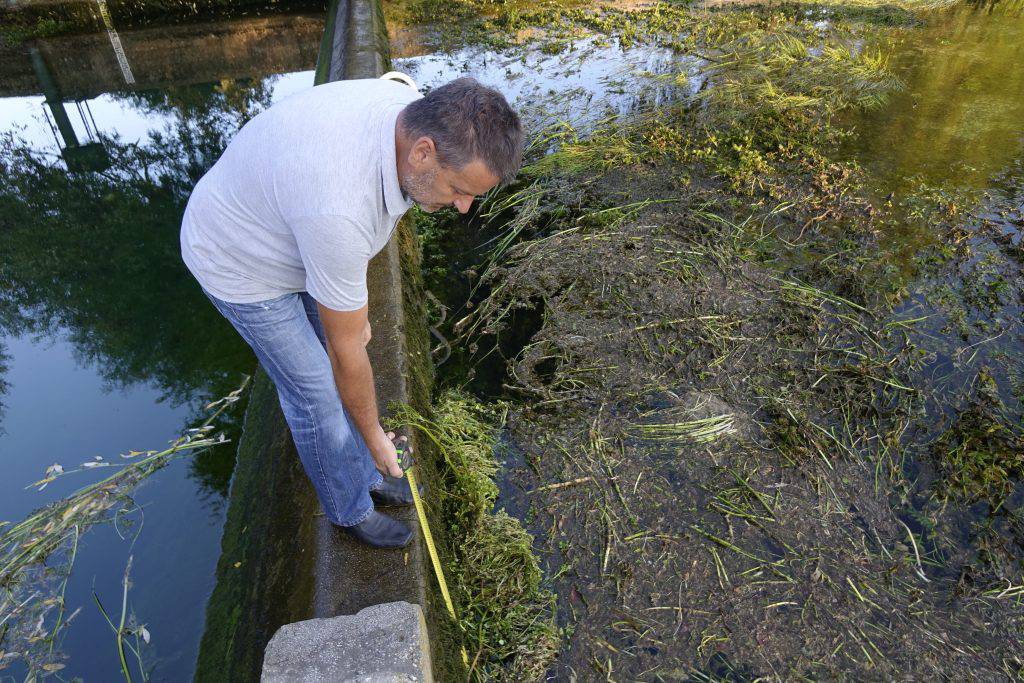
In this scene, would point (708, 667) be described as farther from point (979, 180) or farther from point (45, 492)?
point (979, 180)

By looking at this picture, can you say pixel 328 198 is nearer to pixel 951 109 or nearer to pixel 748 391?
pixel 748 391

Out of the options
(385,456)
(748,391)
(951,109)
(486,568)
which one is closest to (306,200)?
(385,456)

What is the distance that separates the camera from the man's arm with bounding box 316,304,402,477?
159 cm

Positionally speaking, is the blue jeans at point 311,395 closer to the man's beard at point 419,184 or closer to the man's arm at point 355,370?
the man's arm at point 355,370

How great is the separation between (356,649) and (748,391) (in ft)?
7.35

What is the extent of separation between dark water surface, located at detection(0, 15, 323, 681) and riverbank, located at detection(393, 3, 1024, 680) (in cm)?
147

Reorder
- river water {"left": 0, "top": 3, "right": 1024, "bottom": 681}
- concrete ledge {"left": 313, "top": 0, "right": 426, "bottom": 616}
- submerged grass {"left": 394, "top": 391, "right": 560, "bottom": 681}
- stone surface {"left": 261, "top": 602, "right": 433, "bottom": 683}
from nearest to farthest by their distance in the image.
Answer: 1. stone surface {"left": 261, "top": 602, "right": 433, "bottom": 683}
2. concrete ledge {"left": 313, "top": 0, "right": 426, "bottom": 616}
3. submerged grass {"left": 394, "top": 391, "right": 560, "bottom": 681}
4. river water {"left": 0, "top": 3, "right": 1024, "bottom": 681}

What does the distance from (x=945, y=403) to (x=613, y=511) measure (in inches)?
68.2

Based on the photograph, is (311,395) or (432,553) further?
(432,553)

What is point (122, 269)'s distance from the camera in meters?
4.53

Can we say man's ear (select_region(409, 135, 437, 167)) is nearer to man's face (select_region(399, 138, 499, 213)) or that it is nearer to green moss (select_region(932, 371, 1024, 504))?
man's face (select_region(399, 138, 499, 213))

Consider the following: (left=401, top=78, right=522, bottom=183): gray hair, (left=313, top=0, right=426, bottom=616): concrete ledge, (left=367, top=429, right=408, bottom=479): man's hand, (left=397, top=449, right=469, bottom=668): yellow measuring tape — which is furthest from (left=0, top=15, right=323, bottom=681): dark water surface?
(left=401, top=78, right=522, bottom=183): gray hair

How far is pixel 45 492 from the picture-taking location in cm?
306

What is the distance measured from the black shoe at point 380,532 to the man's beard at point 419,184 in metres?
1.12
